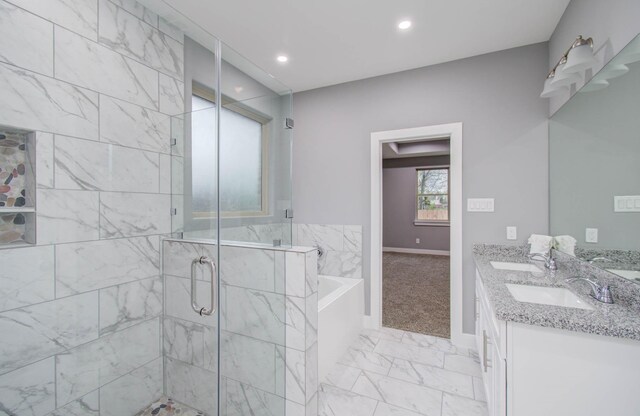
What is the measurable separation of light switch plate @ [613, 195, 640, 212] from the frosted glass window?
1992 millimetres

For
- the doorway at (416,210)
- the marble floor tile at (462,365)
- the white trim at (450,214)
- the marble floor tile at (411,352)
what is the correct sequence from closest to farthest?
the marble floor tile at (462,365), the marble floor tile at (411,352), the white trim at (450,214), the doorway at (416,210)

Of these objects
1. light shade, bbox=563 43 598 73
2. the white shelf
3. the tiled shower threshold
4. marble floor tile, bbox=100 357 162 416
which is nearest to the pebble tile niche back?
the white shelf

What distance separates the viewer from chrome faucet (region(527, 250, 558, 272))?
6.61 ft

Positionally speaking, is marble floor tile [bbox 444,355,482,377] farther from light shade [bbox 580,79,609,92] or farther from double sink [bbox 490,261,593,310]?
light shade [bbox 580,79,609,92]

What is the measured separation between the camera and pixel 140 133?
5.78 feet

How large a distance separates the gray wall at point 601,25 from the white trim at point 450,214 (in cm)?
83

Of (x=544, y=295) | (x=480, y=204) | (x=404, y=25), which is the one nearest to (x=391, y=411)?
(x=544, y=295)

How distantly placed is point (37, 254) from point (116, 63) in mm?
1176

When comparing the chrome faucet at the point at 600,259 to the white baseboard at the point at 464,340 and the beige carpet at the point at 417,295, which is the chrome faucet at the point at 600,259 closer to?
the white baseboard at the point at 464,340

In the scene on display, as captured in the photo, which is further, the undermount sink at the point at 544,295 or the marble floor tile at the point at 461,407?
the marble floor tile at the point at 461,407

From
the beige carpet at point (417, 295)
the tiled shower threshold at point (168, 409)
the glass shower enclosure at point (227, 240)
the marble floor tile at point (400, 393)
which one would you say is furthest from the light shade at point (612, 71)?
the tiled shower threshold at point (168, 409)

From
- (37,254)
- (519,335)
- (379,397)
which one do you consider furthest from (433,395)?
(37,254)

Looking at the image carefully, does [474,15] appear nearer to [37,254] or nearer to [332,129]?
[332,129]

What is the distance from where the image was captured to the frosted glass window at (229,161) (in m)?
1.61
